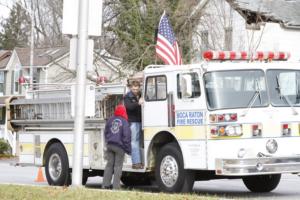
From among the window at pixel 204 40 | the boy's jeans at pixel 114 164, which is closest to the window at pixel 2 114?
the window at pixel 204 40

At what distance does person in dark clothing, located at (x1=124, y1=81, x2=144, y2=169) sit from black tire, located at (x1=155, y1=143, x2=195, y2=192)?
0.56m

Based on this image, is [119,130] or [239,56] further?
[119,130]

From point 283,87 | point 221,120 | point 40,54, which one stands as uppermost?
point 40,54

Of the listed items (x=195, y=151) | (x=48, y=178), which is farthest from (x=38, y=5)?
(x=195, y=151)

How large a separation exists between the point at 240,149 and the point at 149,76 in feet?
8.34

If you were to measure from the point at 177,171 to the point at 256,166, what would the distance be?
1.51m

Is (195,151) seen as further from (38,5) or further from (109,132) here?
(38,5)

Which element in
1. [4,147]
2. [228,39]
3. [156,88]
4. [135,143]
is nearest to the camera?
[156,88]

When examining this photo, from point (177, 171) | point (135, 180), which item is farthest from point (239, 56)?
point (135, 180)

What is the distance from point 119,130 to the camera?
48.2 feet

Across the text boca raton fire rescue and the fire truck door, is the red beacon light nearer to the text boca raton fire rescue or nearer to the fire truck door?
the text boca raton fire rescue

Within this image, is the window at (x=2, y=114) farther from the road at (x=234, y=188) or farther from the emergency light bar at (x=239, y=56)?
the emergency light bar at (x=239, y=56)

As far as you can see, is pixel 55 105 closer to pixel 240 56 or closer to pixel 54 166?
pixel 54 166

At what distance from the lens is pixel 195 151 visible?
1374 cm
